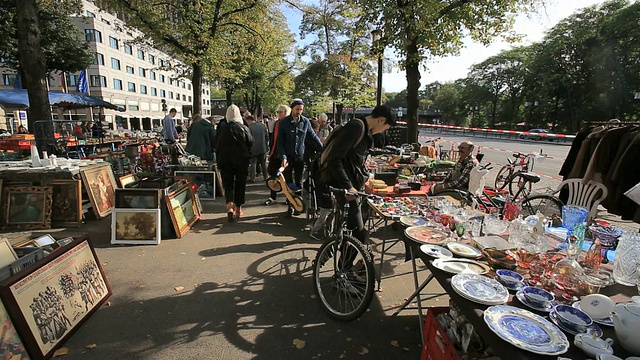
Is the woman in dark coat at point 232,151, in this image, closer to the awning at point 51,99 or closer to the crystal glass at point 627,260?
the crystal glass at point 627,260

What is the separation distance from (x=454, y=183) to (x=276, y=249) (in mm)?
2901

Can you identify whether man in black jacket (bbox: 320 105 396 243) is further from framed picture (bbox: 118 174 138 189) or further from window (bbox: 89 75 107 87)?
window (bbox: 89 75 107 87)

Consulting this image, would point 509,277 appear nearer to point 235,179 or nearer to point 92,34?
point 235,179

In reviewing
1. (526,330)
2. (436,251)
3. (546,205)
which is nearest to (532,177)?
(546,205)

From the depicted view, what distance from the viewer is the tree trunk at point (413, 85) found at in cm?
927

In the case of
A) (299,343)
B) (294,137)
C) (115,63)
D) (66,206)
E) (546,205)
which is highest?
(115,63)

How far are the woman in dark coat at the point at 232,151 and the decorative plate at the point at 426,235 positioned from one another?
379 cm

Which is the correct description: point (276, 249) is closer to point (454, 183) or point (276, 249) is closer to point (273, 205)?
point (273, 205)

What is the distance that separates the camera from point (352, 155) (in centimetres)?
332

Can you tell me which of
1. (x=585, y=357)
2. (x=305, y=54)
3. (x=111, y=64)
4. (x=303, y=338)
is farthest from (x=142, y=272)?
(x=111, y=64)

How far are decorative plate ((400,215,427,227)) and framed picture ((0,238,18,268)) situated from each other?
3377mm

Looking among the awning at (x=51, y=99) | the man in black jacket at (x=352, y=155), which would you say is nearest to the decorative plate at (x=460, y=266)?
the man in black jacket at (x=352, y=155)

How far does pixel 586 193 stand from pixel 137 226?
702 centimetres

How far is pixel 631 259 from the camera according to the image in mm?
1847
